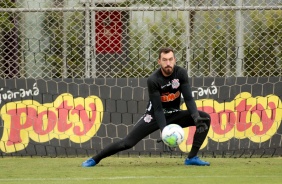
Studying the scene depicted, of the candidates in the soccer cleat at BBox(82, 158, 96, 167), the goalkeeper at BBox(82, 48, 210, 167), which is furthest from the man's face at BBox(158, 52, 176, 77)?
the soccer cleat at BBox(82, 158, 96, 167)

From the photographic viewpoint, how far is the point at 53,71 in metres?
14.3

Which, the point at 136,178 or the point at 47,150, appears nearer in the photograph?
the point at 136,178

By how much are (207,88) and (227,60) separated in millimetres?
607

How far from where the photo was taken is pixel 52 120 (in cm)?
1414

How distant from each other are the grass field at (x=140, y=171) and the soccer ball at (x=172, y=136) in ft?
1.19

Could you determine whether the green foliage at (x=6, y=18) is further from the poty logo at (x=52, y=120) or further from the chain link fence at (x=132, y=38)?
the poty logo at (x=52, y=120)

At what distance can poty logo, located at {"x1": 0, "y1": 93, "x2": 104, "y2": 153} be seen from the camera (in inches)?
557

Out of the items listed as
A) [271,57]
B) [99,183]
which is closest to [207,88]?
[271,57]

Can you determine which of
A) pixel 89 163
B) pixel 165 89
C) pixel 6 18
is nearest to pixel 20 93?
pixel 6 18

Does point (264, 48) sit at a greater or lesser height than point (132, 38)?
lesser

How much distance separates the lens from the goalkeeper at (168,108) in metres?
11.8

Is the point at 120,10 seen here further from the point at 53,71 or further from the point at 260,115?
the point at 260,115

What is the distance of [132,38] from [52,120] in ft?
5.91

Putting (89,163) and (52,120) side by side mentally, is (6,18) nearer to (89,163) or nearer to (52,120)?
(52,120)
